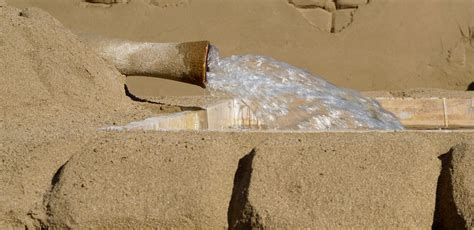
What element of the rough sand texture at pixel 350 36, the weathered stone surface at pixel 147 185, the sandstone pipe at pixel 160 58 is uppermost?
the weathered stone surface at pixel 147 185

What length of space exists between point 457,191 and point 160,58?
223 cm

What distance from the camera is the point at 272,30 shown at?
6.89 m

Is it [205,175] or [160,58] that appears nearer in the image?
[205,175]

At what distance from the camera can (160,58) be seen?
4.29 meters

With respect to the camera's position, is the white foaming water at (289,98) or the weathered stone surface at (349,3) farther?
the weathered stone surface at (349,3)

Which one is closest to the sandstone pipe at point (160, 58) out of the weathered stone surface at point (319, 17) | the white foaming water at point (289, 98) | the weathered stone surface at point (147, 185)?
the white foaming water at point (289, 98)

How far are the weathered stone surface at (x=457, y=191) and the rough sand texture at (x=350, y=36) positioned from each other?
4346 millimetres

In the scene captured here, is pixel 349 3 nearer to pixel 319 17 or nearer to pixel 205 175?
pixel 319 17

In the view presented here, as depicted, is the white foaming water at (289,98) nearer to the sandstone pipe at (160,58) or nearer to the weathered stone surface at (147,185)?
the sandstone pipe at (160,58)

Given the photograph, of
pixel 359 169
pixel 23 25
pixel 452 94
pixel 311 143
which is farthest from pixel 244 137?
pixel 452 94

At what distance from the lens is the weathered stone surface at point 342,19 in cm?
694

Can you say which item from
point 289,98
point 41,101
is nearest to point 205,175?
point 41,101

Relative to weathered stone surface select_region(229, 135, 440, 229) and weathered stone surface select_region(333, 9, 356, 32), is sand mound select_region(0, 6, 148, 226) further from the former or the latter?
weathered stone surface select_region(333, 9, 356, 32)

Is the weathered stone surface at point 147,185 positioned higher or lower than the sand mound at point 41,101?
higher
